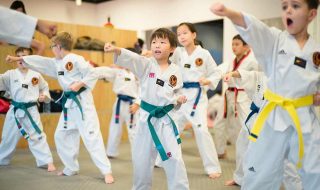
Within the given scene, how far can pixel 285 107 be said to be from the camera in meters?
2.01

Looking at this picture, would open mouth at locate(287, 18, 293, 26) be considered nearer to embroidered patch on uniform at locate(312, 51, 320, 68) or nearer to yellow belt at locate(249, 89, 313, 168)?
embroidered patch on uniform at locate(312, 51, 320, 68)

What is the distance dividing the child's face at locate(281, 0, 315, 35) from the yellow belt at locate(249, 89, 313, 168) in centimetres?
41

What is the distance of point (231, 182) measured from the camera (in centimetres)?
347

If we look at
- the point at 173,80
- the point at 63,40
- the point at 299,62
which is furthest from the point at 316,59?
the point at 63,40

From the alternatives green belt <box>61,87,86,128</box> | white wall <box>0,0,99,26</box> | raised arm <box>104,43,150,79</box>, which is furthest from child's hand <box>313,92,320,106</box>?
white wall <box>0,0,99,26</box>

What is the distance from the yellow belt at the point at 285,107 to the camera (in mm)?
1949

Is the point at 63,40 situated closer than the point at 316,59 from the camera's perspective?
No

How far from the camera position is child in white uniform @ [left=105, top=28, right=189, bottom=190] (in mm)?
2564

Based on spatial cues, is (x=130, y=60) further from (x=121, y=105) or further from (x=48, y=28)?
(x=121, y=105)

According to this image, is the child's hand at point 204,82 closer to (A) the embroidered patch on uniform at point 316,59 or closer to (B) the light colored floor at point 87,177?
(B) the light colored floor at point 87,177

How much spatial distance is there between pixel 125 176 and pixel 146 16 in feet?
21.4

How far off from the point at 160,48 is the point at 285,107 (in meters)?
1.11

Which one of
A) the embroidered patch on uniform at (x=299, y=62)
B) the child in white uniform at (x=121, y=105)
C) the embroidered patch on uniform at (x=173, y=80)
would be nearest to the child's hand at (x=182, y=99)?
the embroidered patch on uniform at (x=173, y=80)

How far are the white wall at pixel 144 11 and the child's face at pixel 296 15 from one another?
15.8 feet
